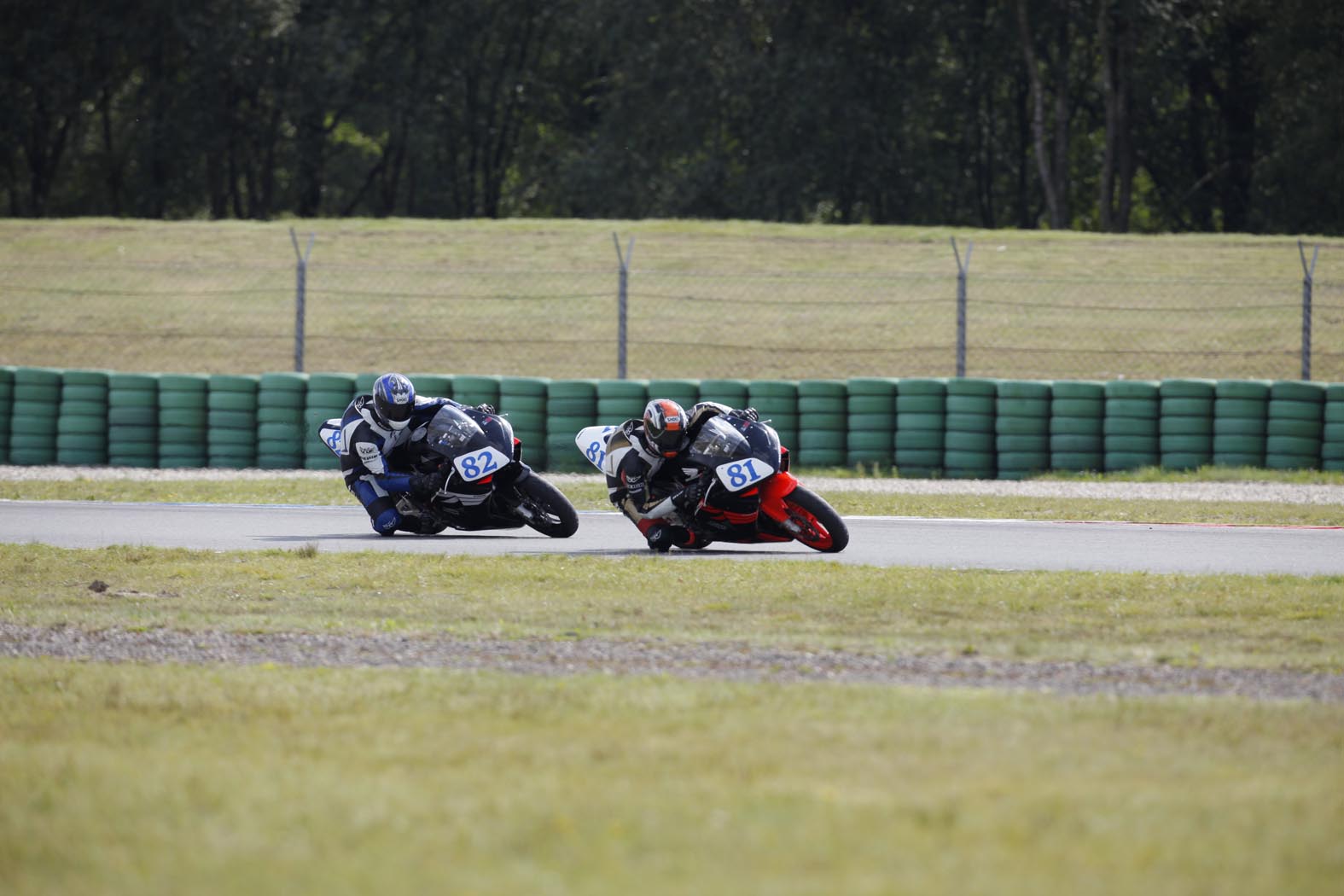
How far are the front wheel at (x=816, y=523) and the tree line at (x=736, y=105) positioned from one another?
31291 mm

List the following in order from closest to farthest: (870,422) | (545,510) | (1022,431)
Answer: (545,510), (1022,431), (870,422)

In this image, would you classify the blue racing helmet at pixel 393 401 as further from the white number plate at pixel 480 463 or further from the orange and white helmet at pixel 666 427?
the orange and white helmet at pixel 666 427

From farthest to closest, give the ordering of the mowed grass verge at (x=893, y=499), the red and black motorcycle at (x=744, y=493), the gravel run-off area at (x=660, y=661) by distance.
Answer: the mowed grass verge at (x=893, y=499), the red and black motorcycle at (x=744, y=493), the gravel run-off area at (x=660, y=661)

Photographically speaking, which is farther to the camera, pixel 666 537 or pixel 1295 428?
pixel 1295 428

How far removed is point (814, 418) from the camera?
16969 millimetres

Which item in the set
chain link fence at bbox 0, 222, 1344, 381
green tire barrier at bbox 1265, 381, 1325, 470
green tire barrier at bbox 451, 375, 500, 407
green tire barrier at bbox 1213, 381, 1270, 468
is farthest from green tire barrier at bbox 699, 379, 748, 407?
chain link fence at bbox 0, 222, 1344, 381

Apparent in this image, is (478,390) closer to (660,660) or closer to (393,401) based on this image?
(393,401)

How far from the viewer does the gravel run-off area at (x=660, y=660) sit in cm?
688

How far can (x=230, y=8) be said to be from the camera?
44.4 meters

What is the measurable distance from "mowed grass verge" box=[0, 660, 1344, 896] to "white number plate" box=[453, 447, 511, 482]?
15.7 ft

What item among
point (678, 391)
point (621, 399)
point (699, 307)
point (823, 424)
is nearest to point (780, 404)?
point (823, 424)

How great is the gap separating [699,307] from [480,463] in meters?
15.7

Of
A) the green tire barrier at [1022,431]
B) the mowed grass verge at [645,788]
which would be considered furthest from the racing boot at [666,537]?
the green tire barrier at [1022,431]

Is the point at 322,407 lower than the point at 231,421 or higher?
higher
